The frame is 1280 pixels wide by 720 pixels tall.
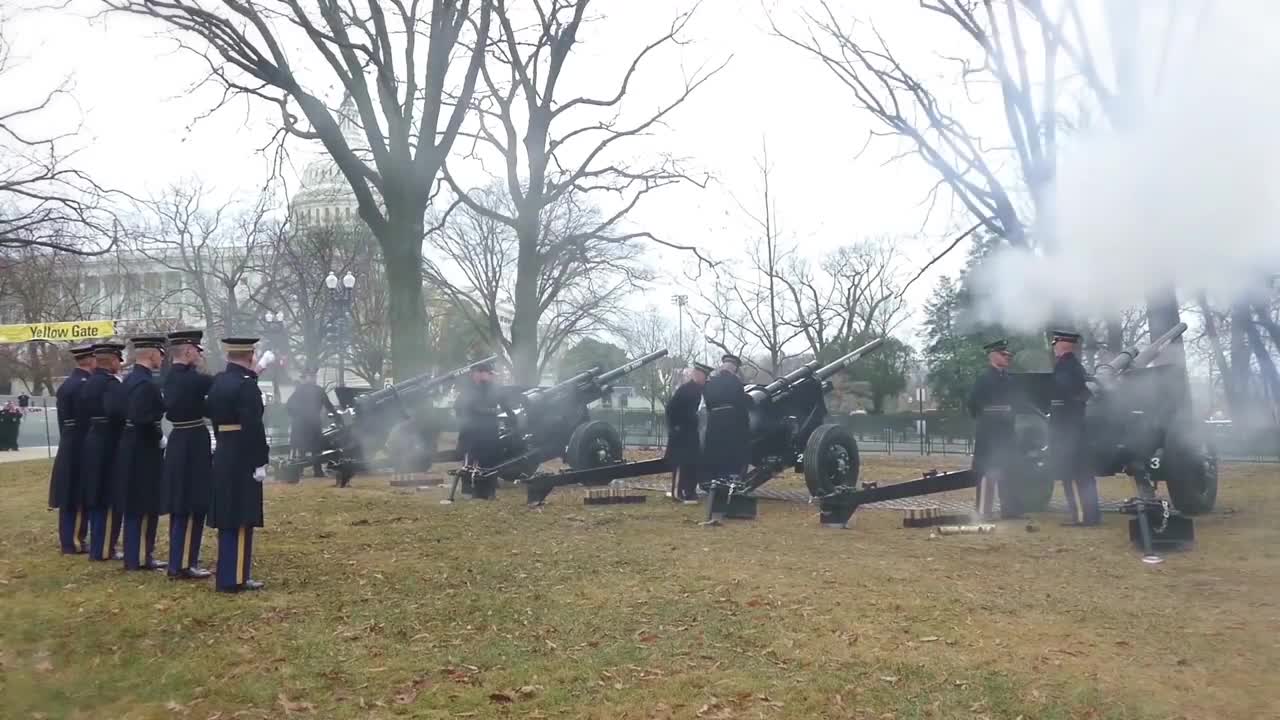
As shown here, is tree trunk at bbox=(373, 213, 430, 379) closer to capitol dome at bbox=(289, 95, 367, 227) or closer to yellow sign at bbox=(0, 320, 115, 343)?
yellow sign at bbox=(0, 320, 115, 343)

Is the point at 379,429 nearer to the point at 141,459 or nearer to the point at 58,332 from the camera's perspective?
the point at 141,459

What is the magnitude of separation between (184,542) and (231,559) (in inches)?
32.5

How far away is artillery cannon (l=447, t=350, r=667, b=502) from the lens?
14633mm

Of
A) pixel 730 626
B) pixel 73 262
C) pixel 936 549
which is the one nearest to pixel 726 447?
pixel 936 549

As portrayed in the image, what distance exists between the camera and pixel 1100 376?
10.8 meters

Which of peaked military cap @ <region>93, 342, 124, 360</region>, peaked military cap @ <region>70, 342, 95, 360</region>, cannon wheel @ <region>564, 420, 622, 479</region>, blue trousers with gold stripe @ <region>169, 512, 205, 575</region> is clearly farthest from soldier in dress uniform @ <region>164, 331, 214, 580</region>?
cannon wheel @ <region>564, 420, 622, 479</region>

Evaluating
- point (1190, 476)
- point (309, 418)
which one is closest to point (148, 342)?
point (309, 418)

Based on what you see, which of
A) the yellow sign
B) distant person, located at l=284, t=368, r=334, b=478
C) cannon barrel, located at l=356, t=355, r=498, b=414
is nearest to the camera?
distant person, located at l=284, t=368, r=334, b=478

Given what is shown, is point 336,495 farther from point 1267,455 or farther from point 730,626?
point 1267,455

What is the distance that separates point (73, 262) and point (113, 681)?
20702mm

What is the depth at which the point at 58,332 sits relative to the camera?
27578 millimetres

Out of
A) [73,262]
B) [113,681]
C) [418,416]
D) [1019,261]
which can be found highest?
[73,262]

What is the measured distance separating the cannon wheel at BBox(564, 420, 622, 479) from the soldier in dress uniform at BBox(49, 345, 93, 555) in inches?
271

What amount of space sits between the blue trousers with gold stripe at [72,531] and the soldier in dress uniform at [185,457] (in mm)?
1865
